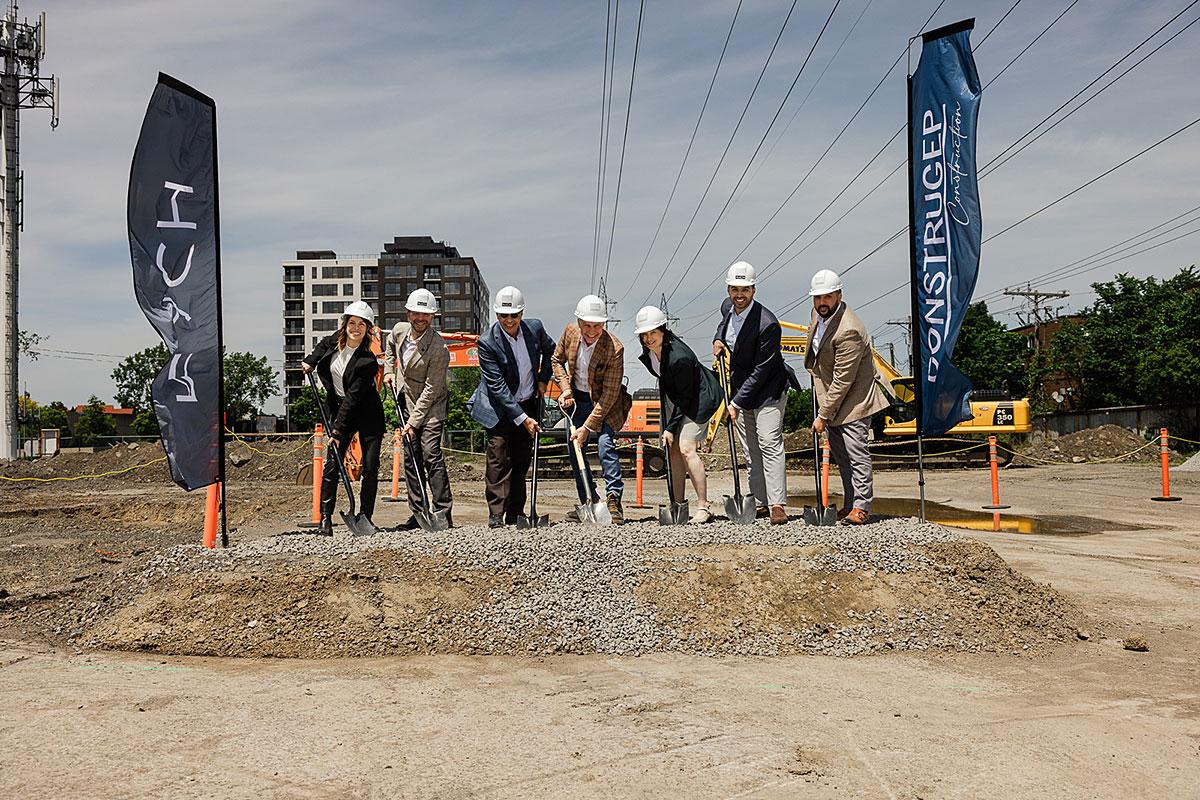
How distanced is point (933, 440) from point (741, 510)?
2129 centimetres

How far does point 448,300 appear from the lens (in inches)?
4781

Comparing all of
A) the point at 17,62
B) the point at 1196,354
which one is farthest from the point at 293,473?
the point at 1196,354

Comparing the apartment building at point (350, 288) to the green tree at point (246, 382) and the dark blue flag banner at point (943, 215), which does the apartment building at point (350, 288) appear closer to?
the green tree at point (246, 382)

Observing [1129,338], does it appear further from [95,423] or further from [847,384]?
[95,423]

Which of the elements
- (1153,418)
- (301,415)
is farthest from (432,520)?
(301,415)

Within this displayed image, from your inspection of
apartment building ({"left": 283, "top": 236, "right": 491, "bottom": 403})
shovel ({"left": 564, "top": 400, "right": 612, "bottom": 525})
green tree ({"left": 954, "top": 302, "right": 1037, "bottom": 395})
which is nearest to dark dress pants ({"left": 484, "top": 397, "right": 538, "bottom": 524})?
shovel ({"left": 564, "top": 400, "right": 612, "bottom": 525})

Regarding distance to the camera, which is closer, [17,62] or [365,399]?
[365,399]

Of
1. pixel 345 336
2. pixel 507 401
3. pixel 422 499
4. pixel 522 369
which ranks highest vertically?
pixel 345 336

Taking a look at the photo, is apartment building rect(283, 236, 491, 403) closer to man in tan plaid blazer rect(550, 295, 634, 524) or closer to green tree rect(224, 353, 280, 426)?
green tree rect(224, 353, 280, 426)

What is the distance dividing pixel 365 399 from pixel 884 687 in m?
4.61

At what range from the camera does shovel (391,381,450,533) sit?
7.56m

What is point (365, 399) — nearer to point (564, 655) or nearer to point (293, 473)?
point (564, 655)

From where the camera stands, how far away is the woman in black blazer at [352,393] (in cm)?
759

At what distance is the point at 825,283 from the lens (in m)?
7.44
